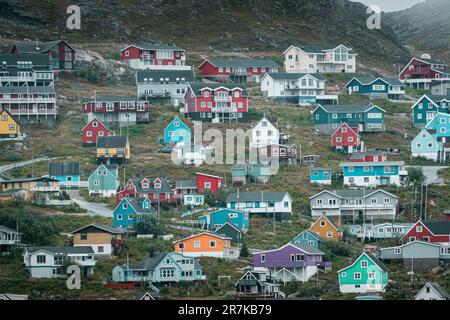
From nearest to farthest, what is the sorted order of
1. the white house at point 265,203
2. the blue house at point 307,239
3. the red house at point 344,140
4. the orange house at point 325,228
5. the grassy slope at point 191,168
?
the grassy slope at point 191,168 → the blue house at point 307,239 → the orange house at point 325,228 → the white house at point 265,203 → the red house at point 344,140

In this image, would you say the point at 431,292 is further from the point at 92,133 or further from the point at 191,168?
the point at 92,133

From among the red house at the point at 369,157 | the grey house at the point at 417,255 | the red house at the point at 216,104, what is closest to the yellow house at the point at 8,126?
the red house at the point at 216,104

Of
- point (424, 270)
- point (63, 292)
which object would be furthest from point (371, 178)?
point (63, 292)

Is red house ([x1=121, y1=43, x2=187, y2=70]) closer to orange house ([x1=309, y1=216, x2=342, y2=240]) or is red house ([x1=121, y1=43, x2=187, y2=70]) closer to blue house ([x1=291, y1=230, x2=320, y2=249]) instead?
orange house ([x1=309, y1=216, x2=342, y2=240])

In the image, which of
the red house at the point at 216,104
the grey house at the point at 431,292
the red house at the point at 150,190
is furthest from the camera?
the red house at the point at 216,104

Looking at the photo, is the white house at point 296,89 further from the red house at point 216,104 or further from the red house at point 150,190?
the red house at point 150,190

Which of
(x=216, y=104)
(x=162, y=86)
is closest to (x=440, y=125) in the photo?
(x=216, y=104)
